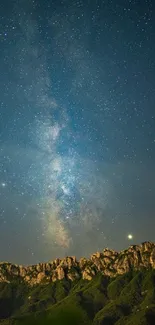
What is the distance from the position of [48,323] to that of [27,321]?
398 mm

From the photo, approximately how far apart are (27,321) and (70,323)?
723 mm

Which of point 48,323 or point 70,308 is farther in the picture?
point 70,308

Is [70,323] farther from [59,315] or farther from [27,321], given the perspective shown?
[27,321]

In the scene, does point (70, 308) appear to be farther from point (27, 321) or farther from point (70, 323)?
point (27, 321)

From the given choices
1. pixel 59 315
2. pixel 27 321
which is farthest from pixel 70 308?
pixel 27 321

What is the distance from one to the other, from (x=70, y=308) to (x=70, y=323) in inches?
13.7

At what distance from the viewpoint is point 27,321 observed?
6496mm

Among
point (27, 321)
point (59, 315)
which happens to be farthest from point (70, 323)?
point (27, 321)

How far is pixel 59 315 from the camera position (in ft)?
22.0

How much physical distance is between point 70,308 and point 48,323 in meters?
0.60

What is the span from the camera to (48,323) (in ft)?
20.8
